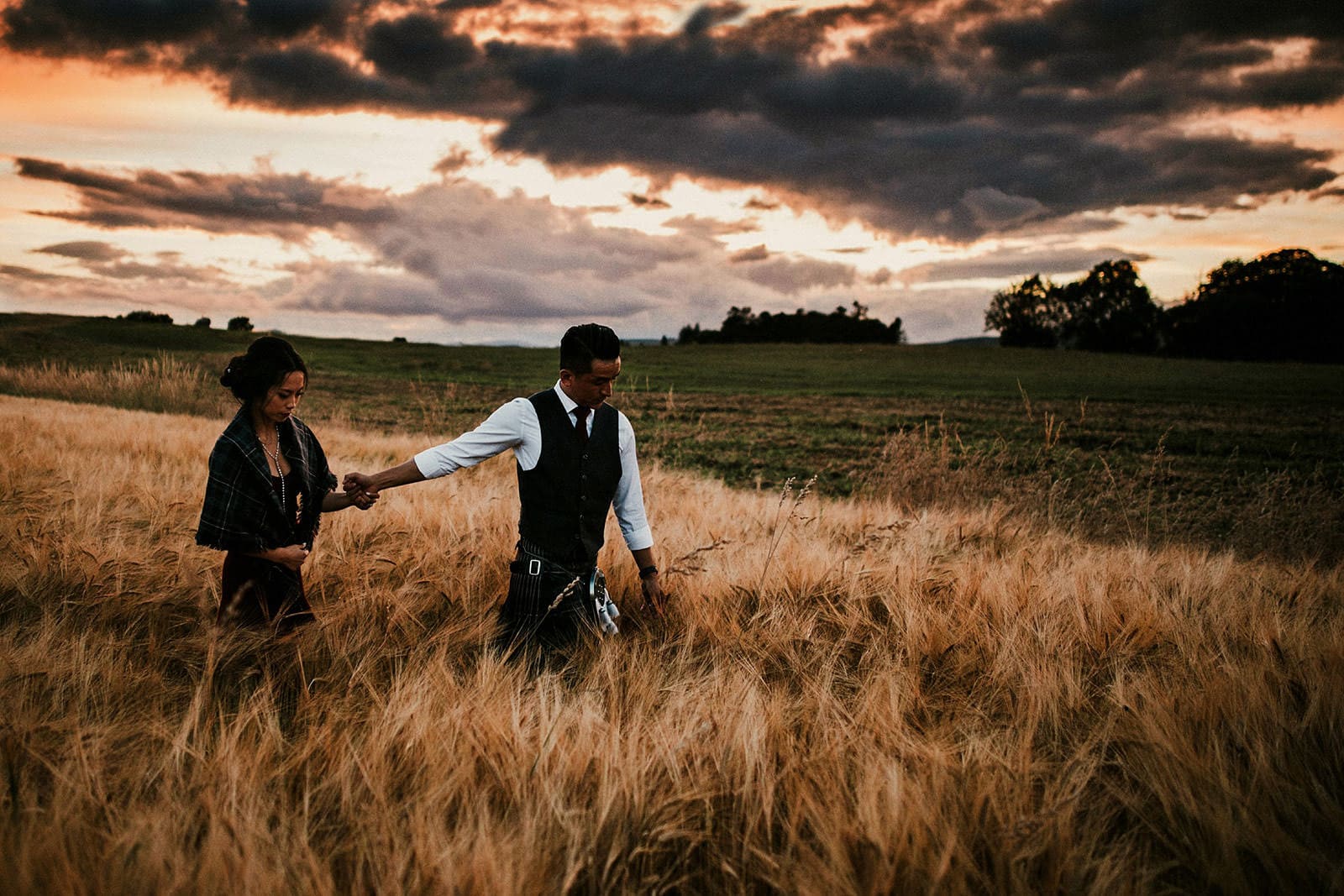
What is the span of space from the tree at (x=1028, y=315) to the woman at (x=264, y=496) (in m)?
101

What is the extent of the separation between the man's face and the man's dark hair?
0.02 m

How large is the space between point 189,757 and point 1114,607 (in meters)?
3.68

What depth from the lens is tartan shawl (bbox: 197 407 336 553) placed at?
2484 mm

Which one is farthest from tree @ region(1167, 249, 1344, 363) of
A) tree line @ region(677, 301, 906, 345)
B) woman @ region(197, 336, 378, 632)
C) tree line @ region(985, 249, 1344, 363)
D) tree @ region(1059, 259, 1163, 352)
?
woman @ region(197, 336, 378, 632)

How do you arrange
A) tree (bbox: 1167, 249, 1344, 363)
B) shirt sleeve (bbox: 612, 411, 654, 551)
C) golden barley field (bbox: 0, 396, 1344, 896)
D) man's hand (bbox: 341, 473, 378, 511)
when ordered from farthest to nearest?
tree (bbox: 1167, 249, 1344, 363)
shirt sleeve (bbox: 612, 411, 654, 551)
man's hand (bbox: 341, 473, 378, 511)
golden barley field (bbox: 0, 396, 1344, 896)

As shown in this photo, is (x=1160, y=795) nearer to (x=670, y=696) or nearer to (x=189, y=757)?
(x=670, y=696)

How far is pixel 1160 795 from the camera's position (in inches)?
68.3

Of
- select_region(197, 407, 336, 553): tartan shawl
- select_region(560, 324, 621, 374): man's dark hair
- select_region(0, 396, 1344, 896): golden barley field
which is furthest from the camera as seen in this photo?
select_region(560, 324, 621, 374): man's dark hair

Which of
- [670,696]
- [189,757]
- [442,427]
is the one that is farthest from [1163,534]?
[442,427]

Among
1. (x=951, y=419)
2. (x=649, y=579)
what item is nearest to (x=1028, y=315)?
(x=951, y=419)

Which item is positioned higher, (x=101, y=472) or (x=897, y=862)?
(x=101, y=472)

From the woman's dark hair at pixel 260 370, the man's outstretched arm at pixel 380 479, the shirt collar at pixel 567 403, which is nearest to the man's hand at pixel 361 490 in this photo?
the man's outstretched arm at pixel 380 479

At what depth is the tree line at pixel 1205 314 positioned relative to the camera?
64.2 metres

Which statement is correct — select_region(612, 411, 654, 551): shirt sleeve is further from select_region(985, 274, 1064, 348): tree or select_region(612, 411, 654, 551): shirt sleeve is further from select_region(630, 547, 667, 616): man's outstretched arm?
select_region(985, 274, 1064, 348): tree
